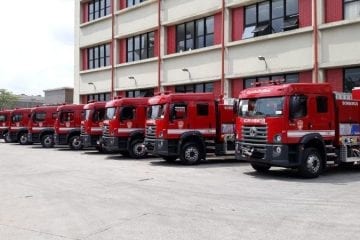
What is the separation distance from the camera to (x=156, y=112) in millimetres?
19891

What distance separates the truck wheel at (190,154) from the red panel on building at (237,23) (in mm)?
8821

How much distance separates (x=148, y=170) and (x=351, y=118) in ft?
22.5

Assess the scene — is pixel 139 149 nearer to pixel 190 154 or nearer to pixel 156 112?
pixel 156 112

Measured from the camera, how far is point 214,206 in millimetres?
9797

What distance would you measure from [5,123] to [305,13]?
86.8 feet

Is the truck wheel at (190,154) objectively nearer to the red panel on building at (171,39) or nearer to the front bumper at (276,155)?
the front bumper at (276,155)

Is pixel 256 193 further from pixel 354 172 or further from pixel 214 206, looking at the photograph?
pixel 354 172

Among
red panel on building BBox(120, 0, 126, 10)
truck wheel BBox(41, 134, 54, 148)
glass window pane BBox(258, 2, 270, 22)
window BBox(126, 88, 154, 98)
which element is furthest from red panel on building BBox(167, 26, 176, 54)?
truck wheel BBox(41, 134, 54, 148)

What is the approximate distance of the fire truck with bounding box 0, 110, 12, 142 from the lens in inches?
1534

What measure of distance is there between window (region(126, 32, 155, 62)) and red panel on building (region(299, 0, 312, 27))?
40.0 ft

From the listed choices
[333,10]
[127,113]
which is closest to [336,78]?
[333,10]

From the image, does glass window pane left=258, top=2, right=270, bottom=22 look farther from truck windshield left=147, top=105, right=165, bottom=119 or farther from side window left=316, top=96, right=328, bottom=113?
side window left=316, top=96, right=328, bottom=113

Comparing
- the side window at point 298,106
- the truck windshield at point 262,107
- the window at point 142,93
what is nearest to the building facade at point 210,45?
the window at point 142,93

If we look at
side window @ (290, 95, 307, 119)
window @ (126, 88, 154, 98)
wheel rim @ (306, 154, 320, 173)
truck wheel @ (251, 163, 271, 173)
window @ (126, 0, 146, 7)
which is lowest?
truck wheel @ (251, 163, 271, 173)
